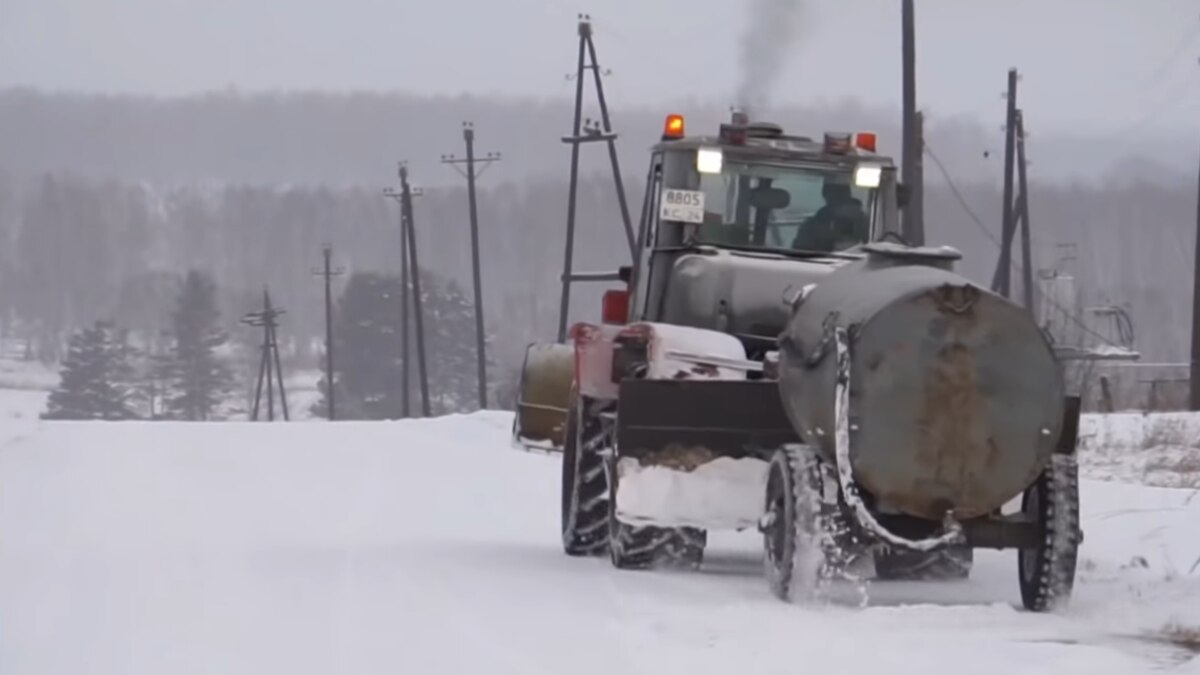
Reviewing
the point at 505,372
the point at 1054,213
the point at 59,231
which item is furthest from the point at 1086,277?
the point at 59,231

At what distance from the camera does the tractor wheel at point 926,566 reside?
35.0 feet

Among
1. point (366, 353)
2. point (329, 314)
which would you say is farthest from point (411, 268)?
point (366, 353)

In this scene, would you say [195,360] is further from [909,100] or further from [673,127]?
[673,127]

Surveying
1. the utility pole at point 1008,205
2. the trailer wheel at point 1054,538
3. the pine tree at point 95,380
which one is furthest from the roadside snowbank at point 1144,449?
the pine tree at point 95,380

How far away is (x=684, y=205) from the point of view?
1199 cm

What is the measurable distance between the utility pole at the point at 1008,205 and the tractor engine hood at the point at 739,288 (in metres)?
34.0

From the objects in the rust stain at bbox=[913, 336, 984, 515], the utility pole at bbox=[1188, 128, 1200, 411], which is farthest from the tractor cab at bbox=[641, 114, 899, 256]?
the utility pole at bbox=[1188, 128, 1200, 411]

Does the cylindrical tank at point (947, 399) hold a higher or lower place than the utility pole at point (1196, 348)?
higher

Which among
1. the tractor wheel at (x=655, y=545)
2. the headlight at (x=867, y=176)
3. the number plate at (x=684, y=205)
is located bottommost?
the tractor wheel at (x=655, y=545)

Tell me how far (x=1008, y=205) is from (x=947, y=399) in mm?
41708

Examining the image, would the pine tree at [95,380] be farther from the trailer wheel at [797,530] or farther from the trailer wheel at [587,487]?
the trailer wheel at [797,530]

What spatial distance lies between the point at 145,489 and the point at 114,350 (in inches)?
3153

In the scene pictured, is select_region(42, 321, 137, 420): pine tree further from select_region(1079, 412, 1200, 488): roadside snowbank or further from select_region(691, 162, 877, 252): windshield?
select_region(691, 162, 877, 252): windshield

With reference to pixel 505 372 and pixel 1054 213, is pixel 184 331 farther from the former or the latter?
pixel 1054 213
